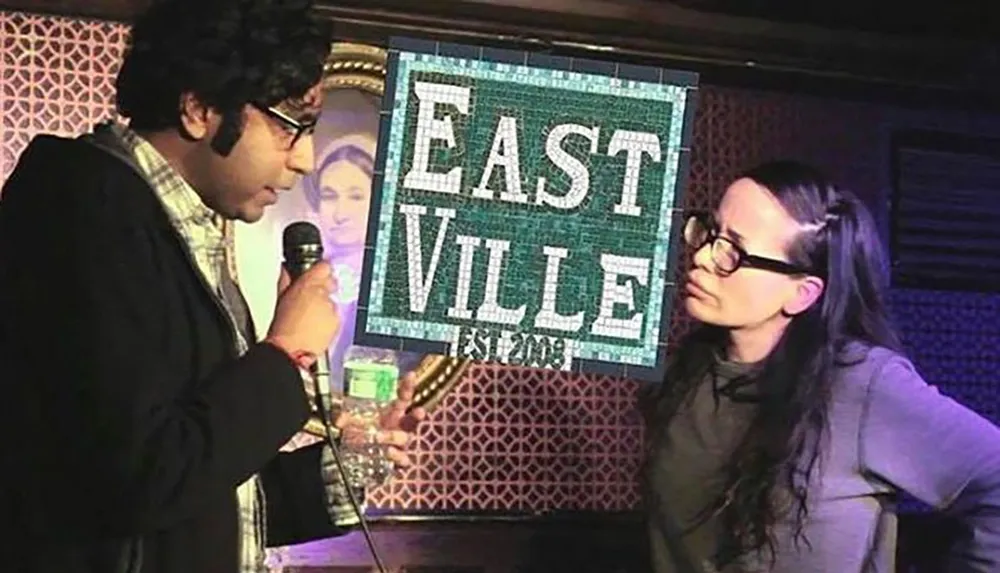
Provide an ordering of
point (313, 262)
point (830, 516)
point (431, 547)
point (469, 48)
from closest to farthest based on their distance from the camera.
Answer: point (313, 262), point (469, 48), point (830, 516), point (431, 547)

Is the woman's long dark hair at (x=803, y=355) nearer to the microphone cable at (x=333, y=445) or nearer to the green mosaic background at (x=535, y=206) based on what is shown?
the green mosaic background at (x=535, y=206)

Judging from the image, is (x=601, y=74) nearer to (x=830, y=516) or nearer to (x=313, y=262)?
(x=313, y=262)

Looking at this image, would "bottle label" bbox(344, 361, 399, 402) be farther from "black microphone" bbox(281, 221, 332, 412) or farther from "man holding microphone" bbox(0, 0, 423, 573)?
"man holding microphone" bbox(0, 0, 423, 573)

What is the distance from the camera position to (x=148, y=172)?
4.44 feet

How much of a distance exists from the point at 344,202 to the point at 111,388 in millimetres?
1036

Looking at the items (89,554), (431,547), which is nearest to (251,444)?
(89,554)

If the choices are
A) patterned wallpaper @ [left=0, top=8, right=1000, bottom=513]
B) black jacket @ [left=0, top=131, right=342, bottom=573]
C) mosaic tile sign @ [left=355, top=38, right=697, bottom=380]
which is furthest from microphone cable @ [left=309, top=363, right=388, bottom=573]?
patterned wallpaper @ [left=0, top=8, right=1000, bottom=513]

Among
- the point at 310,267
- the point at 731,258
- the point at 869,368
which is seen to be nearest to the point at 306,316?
the point at 310,267

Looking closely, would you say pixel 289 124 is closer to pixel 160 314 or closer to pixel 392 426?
pixel 160 314

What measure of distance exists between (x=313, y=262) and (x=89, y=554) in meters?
0.38

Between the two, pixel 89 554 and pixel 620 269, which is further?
pixel 620 269

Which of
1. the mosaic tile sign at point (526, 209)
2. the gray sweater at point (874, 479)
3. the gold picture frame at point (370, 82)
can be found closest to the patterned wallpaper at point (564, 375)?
the gold picture frame at point (370, 82)

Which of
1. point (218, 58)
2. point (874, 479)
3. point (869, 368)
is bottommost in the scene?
point (874, 479)

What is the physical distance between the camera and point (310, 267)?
1.47m
